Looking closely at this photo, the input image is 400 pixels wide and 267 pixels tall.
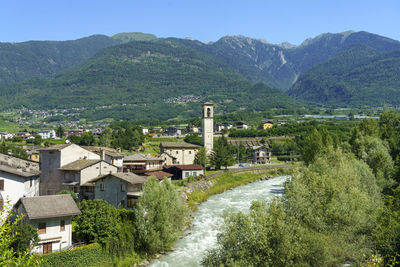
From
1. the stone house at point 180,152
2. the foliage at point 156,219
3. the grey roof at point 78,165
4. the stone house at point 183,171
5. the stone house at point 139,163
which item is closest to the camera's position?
the foliage at point 156,219

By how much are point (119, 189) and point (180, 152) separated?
49.4 metres

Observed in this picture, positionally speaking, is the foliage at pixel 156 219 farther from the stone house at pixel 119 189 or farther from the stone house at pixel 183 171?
the stone house at pixel 183 171

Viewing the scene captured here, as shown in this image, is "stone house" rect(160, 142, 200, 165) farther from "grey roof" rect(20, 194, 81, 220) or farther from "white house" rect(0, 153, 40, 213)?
"grey roof" rect(20, 194, 81, 220)

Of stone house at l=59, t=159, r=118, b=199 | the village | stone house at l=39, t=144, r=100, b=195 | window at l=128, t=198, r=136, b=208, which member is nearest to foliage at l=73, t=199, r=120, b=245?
the village

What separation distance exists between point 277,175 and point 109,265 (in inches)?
2659

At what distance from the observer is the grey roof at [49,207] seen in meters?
31.5

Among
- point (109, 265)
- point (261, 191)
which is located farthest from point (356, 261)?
point (261, 191)

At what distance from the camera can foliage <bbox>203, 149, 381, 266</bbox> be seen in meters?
24.6

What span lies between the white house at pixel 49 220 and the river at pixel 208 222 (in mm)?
8392

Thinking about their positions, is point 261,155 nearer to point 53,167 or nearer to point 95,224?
point 53,167

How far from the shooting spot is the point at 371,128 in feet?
289

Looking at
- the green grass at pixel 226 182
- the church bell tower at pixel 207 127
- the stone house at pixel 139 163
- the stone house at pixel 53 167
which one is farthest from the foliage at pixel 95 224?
the church bell tower at pixel 207 127

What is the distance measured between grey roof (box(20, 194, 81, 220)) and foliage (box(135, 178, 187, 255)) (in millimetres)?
6603

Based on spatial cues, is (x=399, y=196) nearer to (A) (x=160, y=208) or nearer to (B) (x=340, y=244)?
(B) (x=340, y=244)
